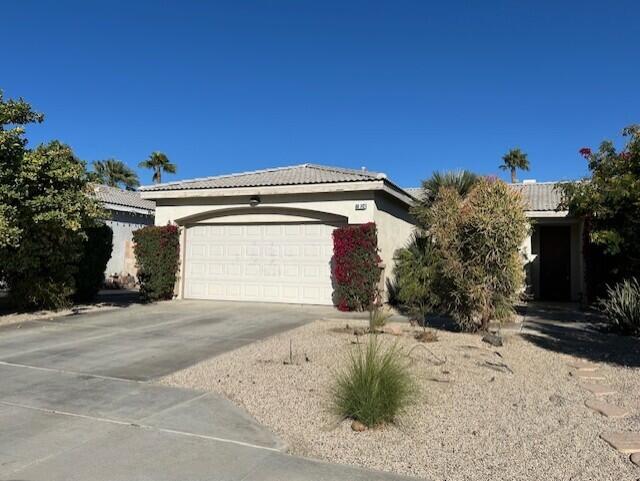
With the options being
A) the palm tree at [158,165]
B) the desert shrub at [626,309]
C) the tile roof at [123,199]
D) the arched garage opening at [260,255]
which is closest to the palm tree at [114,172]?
the palm tree at [158,165]

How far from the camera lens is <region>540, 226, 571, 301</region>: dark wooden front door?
1858cm

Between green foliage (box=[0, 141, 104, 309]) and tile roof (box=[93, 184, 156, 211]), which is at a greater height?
tile roof (box=[93, 184, 156, 211])

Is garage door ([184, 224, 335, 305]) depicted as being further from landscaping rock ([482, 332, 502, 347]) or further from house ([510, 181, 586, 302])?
house ([510, 181, 586, 302])

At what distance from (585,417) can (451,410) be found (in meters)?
1.33

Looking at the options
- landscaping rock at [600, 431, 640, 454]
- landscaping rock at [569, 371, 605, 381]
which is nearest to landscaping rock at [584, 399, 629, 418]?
landscaping rock at [600, 431, 640, 454]

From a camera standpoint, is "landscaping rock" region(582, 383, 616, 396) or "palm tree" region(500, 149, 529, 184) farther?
"palm tree" region(500, 149, 529, 184)

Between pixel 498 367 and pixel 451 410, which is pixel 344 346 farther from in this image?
pixel 451 410

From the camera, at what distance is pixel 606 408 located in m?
5.72

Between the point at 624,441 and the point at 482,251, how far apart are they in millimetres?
5389

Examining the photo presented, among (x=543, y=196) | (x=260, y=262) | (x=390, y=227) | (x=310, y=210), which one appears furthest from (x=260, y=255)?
(x=543, y=196)

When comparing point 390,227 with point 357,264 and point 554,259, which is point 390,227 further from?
point 554,259

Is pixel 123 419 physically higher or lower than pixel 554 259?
lower

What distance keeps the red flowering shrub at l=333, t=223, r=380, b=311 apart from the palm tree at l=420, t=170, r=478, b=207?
2708mm

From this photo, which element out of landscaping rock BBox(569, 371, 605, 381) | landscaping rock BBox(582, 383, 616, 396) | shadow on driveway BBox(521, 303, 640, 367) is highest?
shadow on driveway BBox(521, 303, 640, 367)
